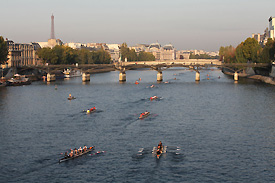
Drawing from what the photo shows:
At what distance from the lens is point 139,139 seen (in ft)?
175

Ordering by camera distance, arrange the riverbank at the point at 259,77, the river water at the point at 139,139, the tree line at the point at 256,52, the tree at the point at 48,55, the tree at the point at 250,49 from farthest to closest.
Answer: the tree at the point at 48,55 → the tree at the point at 250,49 → the tree line at the point at 256,52 → the riverbank at the point at 259,77 → the river water at the point at 139,139

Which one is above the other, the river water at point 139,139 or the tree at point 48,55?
the tree at point 48,55

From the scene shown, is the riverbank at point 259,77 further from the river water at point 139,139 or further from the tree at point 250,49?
the river water at point 139,139

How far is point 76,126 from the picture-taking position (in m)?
62.2

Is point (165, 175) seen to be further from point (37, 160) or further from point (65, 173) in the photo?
point (37, 160)

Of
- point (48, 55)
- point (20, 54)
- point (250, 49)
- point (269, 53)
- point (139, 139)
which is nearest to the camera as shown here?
point (139, 139)

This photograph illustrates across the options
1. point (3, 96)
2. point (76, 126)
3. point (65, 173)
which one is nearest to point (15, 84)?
point (3, 96)

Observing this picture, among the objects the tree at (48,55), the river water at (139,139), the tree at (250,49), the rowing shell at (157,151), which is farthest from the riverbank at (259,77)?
the rowing shell at (157,151)

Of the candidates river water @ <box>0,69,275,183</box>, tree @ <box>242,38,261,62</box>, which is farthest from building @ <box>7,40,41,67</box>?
tree @ <box>242,38,261,62</box>

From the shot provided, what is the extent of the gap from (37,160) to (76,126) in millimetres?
18264

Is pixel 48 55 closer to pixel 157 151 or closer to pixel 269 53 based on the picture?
pixel 269 53

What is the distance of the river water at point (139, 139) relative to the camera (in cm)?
4066

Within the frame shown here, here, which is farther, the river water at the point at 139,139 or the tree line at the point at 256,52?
the tree line at the point at 256,52

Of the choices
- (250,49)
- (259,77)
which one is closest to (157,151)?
(259,77)
